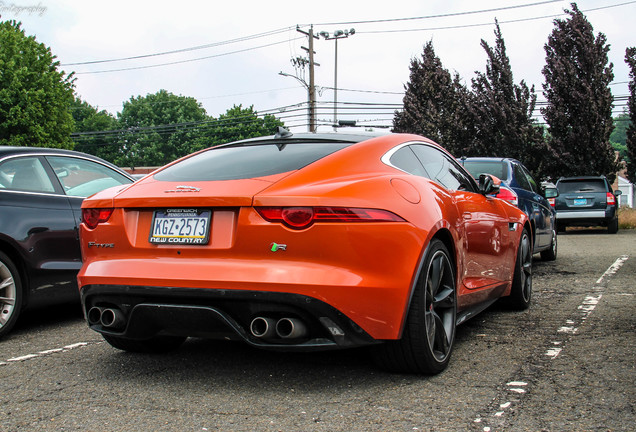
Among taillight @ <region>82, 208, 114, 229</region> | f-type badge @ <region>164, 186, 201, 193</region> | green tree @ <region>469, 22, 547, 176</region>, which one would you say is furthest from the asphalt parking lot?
green tree @ <region>469, 22, 547, 176</region>

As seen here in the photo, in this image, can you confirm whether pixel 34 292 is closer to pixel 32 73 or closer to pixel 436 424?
pixel 436 424

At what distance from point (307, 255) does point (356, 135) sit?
1.14m

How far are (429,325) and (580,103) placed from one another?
2252cm

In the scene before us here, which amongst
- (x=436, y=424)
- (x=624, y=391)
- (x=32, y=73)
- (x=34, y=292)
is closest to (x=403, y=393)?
(x=436, y=424)

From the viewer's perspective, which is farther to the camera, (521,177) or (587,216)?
(587,216)

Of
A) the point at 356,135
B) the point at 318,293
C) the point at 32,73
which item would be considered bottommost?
the point at 318,293

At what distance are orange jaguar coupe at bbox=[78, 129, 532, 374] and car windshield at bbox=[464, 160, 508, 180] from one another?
5671mm

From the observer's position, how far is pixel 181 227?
3.32 m

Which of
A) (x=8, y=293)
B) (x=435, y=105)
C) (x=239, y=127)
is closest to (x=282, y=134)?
(x=8, y=293)

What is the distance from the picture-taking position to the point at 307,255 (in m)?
3.12

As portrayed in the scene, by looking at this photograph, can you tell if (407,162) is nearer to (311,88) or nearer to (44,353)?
(44,353)

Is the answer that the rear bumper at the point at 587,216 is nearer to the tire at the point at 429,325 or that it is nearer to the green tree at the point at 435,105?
the green tree at the point at 435,105

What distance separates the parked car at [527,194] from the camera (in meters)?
8.84

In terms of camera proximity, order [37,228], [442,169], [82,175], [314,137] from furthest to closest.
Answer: [82,175], [37,228], [442,169], [314,137]
